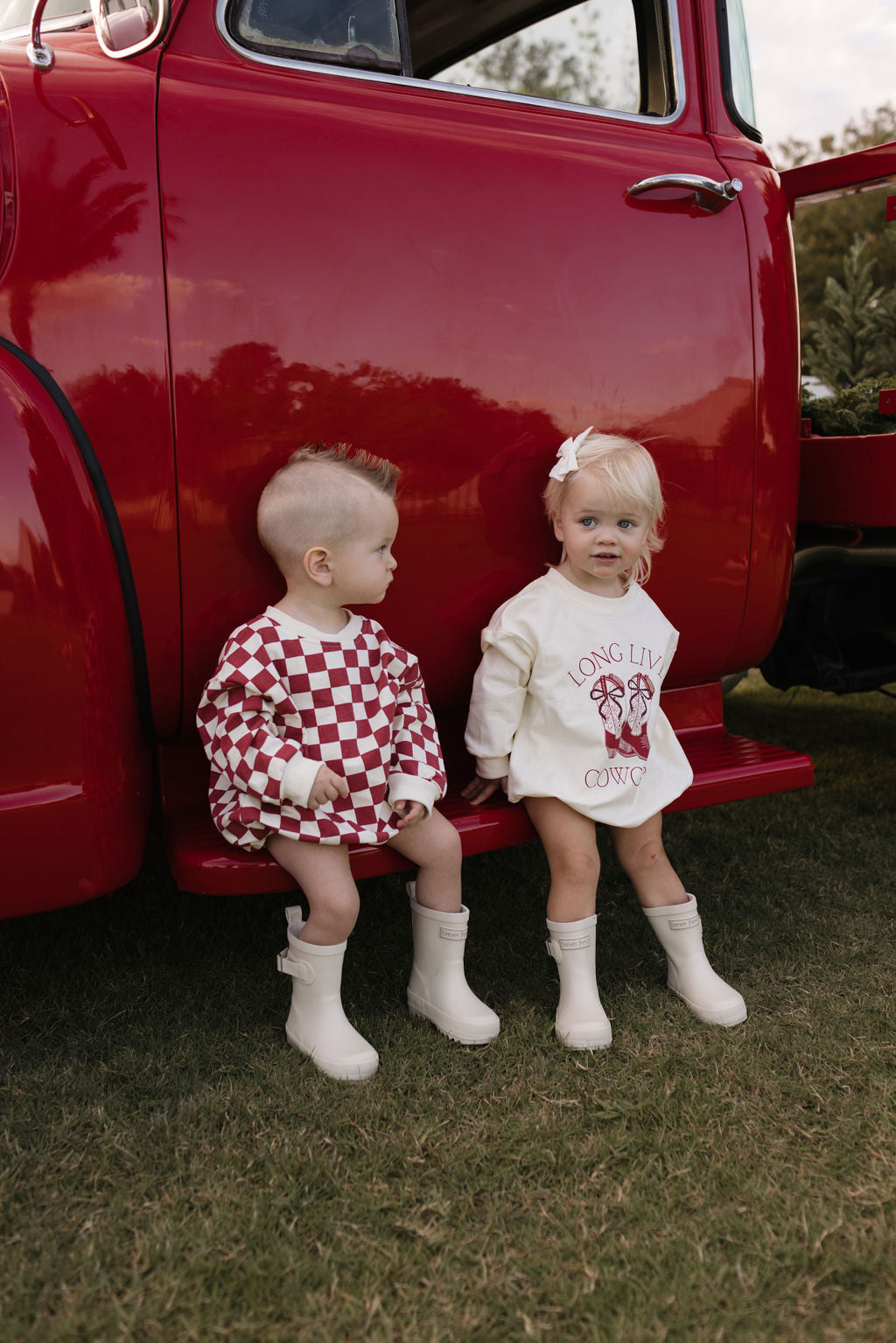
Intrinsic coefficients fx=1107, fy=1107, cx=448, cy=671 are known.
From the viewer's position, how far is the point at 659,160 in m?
2.07

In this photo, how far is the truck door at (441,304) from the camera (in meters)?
1.68

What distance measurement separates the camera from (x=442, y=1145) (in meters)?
1.54

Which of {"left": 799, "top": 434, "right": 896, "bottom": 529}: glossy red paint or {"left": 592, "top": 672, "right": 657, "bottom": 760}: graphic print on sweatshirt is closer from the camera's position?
{"left": 592, "top": 672, "right": 657, "bottom": 760}: graphic print on sweatshirt

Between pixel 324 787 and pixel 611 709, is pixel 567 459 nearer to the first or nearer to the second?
pixel 611 709

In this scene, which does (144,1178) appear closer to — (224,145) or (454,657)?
(454,657)

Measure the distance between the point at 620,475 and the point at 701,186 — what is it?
0.59m

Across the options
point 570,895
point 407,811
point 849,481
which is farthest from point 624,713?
point 849,481

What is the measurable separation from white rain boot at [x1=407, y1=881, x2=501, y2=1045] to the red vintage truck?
0.14 m

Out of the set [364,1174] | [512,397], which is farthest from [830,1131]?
[512,397]

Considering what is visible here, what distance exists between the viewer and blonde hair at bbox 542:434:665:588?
1886 millimetres

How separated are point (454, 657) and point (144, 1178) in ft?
3.15

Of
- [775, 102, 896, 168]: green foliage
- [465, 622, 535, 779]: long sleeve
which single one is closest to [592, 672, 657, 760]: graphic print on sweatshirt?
[465, 622, 535, 779]: long sleeve

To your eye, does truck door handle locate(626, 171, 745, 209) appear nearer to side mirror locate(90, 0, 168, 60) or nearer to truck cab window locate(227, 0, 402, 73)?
truck cab window locate(227, 0, 402, 73)

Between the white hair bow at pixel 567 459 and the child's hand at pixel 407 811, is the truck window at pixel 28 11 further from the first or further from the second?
the child's hand at pixel 407 811
